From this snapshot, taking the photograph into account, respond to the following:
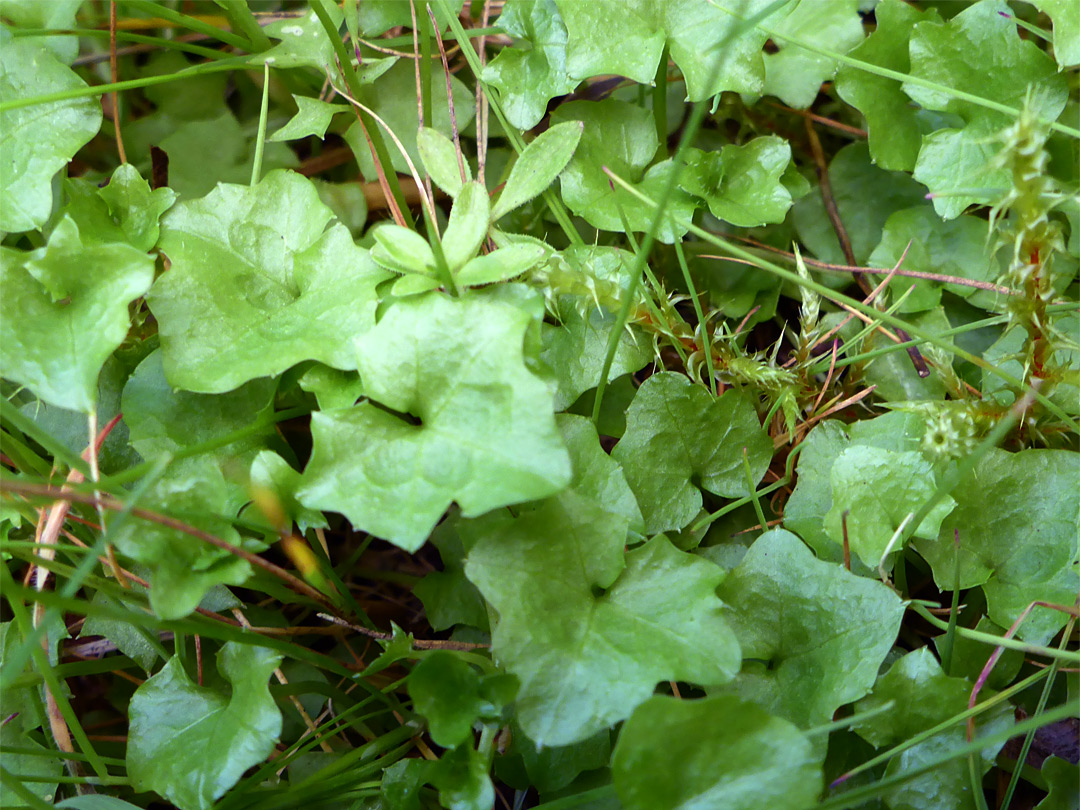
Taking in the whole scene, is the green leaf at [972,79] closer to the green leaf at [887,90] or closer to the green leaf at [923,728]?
the green leaf at [887,90]

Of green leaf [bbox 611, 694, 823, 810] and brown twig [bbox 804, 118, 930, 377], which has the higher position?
brown twig [bbox 804, 118, 930, 377]

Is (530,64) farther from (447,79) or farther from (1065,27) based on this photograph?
(1065,27)

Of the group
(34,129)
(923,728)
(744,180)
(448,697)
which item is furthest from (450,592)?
(34,129)

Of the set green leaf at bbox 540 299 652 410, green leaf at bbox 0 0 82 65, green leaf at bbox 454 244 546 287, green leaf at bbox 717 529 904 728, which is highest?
green leaf at bbox 0 0 82 65

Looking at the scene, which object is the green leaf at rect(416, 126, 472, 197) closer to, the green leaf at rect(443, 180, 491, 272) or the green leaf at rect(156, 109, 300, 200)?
the green leaf at rect(443, 180, 491, 272)

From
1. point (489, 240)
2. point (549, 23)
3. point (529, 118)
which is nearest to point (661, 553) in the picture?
point (489, 240)

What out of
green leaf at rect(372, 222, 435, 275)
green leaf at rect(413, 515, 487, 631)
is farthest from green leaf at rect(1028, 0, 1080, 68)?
green leaf at rect(413, 515, 487, 631)

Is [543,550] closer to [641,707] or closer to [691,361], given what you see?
[641,707]
